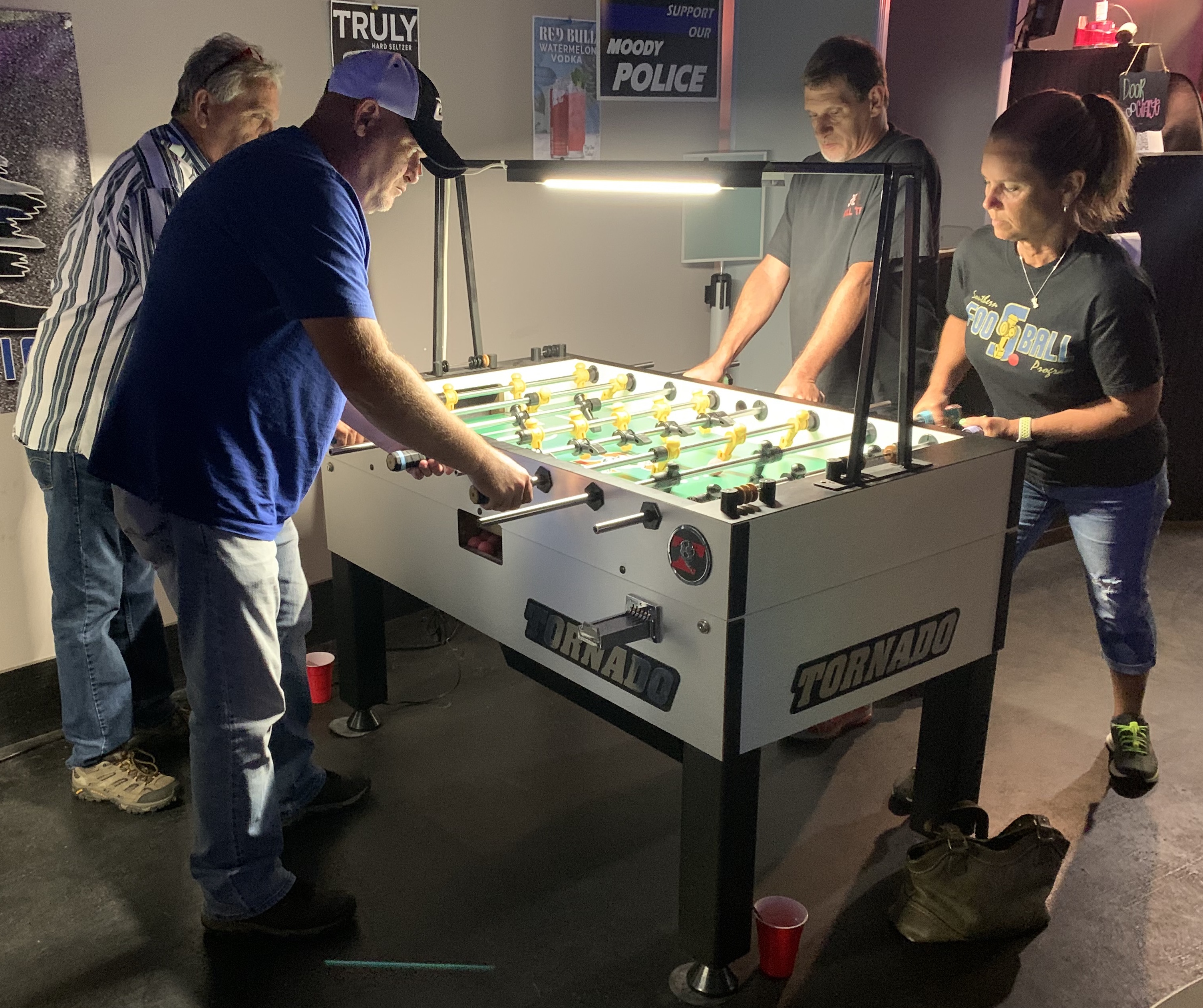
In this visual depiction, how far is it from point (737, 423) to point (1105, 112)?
1041 millimetres

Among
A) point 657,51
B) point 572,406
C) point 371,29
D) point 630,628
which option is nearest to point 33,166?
point 371,29

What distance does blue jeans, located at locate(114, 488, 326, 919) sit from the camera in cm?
193

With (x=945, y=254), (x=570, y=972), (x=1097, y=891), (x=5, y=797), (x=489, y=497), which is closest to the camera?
(x=489, y=497)

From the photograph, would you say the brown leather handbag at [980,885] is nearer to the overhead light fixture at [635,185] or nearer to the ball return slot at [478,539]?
the ball return slot at [478,539]

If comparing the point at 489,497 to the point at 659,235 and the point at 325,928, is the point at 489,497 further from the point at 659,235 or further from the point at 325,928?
the point at 659,235

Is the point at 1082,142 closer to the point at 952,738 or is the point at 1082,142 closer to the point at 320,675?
the point at 952,738

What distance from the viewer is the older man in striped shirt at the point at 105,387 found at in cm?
233

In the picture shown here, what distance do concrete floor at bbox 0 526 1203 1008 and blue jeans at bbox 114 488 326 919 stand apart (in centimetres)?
16

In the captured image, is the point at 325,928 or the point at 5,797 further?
the point at 5,797

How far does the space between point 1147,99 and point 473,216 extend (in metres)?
2.72

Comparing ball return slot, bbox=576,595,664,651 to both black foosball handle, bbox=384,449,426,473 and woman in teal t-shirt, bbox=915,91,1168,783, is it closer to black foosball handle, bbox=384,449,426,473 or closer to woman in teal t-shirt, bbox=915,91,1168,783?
black foosball handle, bbox=384,449,426,473

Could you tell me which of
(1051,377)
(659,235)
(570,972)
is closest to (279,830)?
(570,972)

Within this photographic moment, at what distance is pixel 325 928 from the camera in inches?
84.0

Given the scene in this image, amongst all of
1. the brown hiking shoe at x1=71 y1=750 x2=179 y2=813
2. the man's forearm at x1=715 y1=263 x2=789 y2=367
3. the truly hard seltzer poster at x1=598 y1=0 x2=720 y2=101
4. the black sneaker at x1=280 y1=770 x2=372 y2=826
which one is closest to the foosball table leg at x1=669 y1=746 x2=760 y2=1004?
the black sneaker at x1=280 y1=770 x2=372 y2=826
